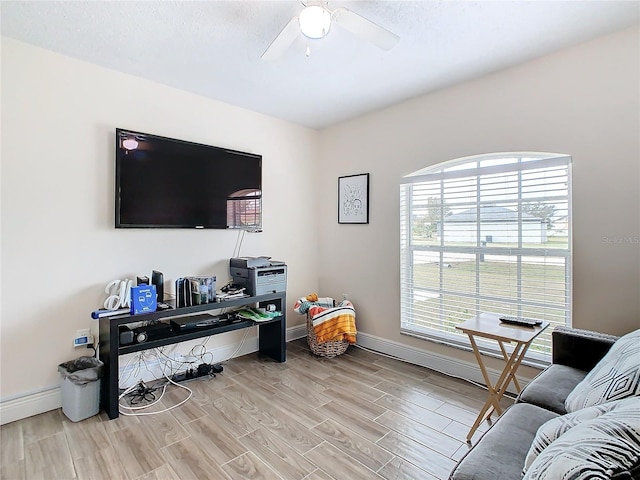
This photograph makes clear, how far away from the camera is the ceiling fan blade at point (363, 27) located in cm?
172

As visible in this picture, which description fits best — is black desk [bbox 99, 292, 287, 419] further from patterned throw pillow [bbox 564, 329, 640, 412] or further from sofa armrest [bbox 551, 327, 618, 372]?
patterned throw pillow [bbox 564, 329, 640, 412]

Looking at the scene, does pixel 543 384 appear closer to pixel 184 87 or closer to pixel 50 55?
pixel 184 87

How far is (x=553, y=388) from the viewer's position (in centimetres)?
172

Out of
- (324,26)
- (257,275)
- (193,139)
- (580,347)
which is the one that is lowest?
(580,347)

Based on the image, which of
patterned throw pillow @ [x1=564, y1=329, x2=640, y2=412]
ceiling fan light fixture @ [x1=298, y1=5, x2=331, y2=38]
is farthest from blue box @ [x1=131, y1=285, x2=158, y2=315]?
patterned throw pillow @ [x1=564, y1=329, x2=640, y2=412]

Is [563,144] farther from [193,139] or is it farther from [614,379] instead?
[193,139]

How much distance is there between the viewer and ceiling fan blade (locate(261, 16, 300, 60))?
71.0 inches

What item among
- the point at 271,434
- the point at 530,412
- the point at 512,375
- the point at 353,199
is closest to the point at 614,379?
the point at 530,412

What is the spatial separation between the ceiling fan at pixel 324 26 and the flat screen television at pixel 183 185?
1.40 metres

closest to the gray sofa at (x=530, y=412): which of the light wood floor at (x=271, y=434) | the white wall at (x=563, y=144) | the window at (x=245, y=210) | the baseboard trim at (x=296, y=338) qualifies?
the white wall at (x=563, y=144)

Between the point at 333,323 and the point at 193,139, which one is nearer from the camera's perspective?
the point at 193,139

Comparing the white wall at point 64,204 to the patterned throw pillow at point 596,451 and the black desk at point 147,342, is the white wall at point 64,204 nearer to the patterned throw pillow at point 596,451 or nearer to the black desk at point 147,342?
the black desk at point 147,342

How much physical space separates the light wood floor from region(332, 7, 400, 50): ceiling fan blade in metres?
2.34

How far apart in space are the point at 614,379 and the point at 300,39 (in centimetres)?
248
